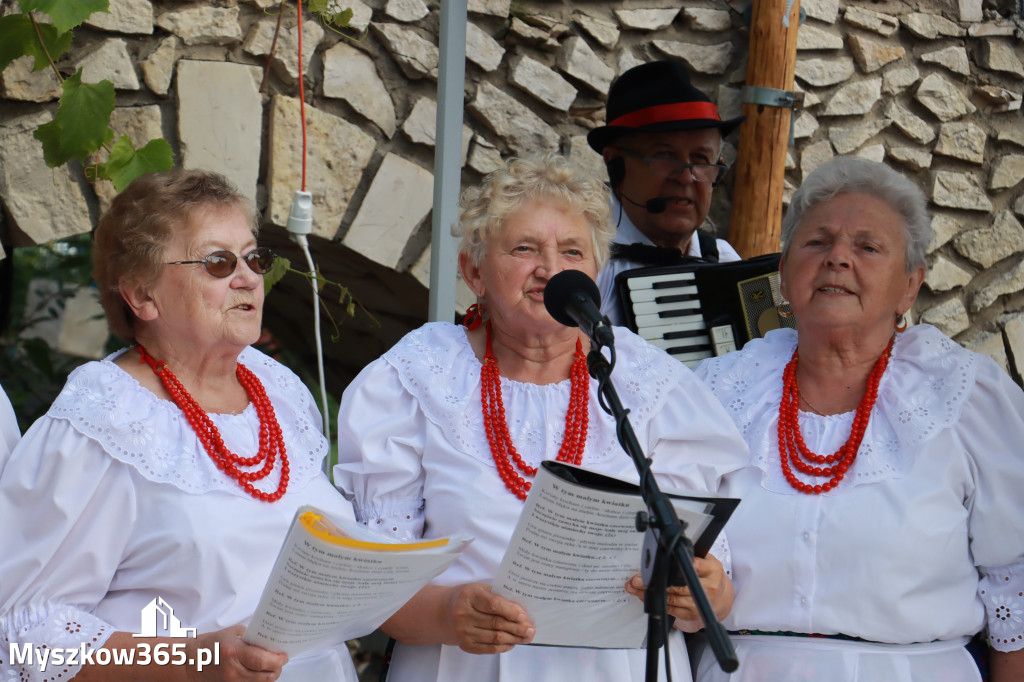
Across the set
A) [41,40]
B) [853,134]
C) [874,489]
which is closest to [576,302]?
[874,489]

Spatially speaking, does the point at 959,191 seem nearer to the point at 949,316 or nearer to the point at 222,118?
the point at 949,316

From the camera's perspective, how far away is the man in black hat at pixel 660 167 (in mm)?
3436

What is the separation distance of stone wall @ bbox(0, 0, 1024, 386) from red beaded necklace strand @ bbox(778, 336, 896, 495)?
6.61 ft

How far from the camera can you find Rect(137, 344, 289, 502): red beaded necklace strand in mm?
1972

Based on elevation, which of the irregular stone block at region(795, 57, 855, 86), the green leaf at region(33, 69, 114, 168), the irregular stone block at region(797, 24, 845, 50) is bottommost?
the green leaf at region(33, 69, 114, 168)

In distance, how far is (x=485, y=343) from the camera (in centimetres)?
227

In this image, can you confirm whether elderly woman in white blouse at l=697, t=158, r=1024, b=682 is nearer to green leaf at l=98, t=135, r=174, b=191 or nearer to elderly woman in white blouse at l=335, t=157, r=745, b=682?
elderly woman in white blouse at l=335, t=157, r=745, b=682

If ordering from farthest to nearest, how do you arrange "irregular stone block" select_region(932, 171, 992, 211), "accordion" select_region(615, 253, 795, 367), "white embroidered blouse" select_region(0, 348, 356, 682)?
"irregular stone block" select_region(932, 171, 992, 211) < "accordion" select_region(615, 253, 795, 367) < "white embroidered blouse" select_region(0, 348, 356, 682)

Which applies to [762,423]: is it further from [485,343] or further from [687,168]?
[687,168]

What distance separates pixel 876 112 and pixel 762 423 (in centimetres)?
313

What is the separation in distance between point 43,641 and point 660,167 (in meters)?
2.47

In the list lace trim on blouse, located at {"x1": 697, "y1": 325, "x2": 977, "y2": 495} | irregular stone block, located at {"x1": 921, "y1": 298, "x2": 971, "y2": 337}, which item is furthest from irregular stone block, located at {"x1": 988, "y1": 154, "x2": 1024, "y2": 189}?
lace trim on blouse, located at {"x1": 697, "y1": 325, "x2": 977, "y2": 495}

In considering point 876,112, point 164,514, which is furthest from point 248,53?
point 876,112

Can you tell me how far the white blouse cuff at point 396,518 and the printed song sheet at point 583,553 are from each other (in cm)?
35
